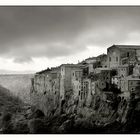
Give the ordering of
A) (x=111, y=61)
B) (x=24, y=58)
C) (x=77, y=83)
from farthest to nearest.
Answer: (x=111, y=61)
(x=77, y=83)
(x=24, y=58)

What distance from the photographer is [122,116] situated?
1382 cm

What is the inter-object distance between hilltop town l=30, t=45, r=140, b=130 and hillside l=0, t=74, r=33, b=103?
45 centimetres

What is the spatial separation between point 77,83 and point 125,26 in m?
5.00

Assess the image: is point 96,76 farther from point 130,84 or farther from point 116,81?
point 130,84

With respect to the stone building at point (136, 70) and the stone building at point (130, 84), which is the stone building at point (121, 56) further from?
the stone building at point (130, 84)

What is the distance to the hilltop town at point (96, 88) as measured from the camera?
14.4 meters

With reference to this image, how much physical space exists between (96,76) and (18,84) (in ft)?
13.5

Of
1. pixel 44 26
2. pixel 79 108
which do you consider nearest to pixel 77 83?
pixel 79 108

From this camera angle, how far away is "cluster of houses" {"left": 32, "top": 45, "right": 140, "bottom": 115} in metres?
15.5

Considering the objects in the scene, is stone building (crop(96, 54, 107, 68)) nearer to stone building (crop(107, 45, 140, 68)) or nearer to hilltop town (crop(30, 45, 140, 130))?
hilltop town (crop(30, 45, 140, 130))

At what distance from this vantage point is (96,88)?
16000 mm

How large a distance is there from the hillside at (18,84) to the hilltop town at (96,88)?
1.48ft

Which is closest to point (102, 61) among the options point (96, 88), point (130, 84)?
point (96, 88)

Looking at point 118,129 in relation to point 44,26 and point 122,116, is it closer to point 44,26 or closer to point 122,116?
point 122,116
